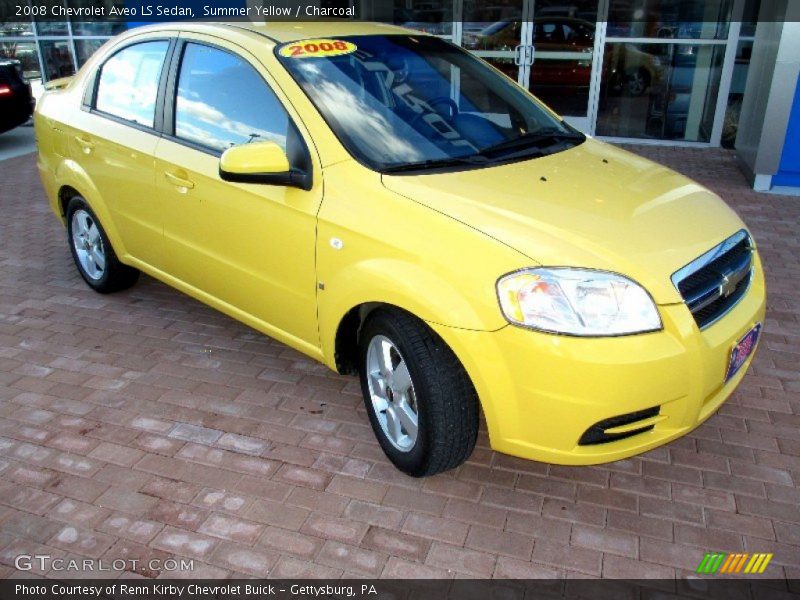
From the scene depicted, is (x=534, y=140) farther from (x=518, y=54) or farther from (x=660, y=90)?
(x=518, y=54)

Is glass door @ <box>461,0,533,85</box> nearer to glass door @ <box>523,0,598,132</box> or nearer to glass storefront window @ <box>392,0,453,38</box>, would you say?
glass door @ <box>523,0,598,132</box>

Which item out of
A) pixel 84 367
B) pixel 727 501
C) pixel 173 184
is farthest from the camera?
pixel 84 367

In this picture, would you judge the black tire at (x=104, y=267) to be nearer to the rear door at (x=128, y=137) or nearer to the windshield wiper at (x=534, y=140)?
the rear door at (x=128, y=137)

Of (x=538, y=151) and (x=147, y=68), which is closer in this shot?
(x=538, y=151)

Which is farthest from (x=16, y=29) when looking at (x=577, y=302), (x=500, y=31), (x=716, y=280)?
(x=716, y=280)

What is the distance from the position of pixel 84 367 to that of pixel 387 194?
2.29 metres

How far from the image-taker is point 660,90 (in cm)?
955

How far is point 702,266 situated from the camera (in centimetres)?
261

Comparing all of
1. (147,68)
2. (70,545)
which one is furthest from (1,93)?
(70,545)

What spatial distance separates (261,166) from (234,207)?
52cm

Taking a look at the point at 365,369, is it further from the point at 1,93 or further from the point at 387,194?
the point at 1,93

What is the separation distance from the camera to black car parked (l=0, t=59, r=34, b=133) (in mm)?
9648

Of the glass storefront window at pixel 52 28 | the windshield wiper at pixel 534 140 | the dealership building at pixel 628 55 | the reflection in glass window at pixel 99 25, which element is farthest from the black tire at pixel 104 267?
the glass storefront window at pixel 52 28

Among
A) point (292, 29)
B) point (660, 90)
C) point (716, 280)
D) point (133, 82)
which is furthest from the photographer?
point (660, 90)
